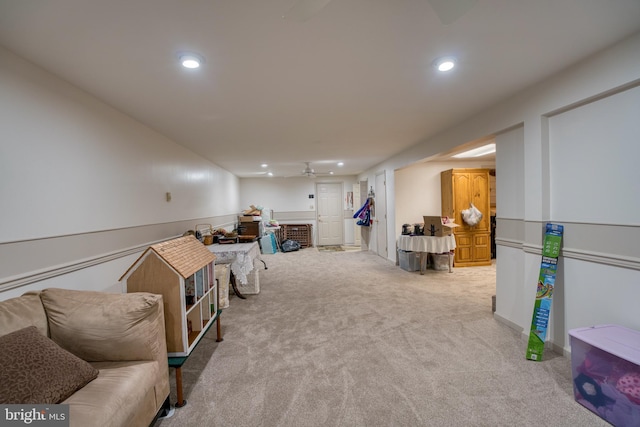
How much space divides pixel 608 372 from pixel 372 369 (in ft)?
4.61

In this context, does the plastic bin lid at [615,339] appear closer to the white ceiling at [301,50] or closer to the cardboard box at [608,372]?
the cardboard box at [608,372]

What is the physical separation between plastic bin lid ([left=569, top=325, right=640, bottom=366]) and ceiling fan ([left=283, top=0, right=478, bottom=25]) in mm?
1973

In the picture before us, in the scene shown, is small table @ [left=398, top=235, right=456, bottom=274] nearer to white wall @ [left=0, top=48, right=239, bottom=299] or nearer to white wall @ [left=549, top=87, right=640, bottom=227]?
white wall @ [left=549, top=87, right=640, bottom=227]

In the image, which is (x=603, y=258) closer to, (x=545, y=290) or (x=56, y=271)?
(x=545, y=290)

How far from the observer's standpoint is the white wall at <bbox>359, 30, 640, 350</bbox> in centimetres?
177

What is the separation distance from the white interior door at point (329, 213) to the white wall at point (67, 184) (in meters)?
5.64

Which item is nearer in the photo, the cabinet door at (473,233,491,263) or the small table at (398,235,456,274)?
the small table at (398,235,456,274)

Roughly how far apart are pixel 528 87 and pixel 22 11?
11.5 feet

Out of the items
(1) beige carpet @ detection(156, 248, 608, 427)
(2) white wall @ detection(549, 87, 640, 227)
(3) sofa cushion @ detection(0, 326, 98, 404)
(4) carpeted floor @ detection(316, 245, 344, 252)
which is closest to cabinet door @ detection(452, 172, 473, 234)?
(1) beige carpet @ detection(156, 248, 608, 427)

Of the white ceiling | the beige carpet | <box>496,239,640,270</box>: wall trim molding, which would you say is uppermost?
the white ceiling

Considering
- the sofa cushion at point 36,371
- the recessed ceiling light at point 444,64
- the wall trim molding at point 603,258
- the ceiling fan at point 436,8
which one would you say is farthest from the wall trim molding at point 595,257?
the sofa cushion at point 36,371

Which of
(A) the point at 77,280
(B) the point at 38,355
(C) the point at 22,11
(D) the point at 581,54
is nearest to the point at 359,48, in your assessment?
(D) the point at 581,54

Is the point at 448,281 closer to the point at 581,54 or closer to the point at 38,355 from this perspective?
the point at 581,54

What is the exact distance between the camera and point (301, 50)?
1.72m
